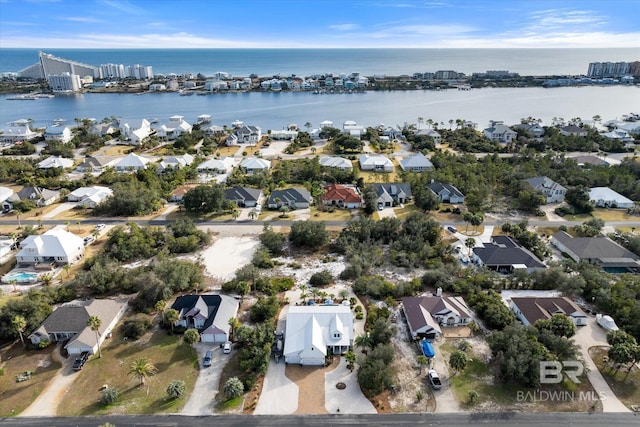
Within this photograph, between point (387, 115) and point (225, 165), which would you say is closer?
point (225, 165)

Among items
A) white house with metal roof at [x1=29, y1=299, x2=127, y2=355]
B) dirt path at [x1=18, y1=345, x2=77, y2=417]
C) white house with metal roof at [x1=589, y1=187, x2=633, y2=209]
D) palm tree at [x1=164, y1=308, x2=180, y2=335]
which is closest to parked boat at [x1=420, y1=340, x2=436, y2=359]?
palm tree at [x1=164, y1=308, x2=180, y2=335]

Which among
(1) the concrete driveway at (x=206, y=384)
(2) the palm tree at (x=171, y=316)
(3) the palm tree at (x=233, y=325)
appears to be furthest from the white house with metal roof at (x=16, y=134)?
(1) the concrete driveway at (x=206, y=384)

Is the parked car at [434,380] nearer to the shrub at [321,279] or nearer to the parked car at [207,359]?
the shrub at [321,279]

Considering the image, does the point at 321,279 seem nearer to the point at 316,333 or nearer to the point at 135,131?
the point at 316,333

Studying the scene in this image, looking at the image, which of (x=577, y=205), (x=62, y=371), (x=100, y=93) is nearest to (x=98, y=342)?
(x=62, y=371)

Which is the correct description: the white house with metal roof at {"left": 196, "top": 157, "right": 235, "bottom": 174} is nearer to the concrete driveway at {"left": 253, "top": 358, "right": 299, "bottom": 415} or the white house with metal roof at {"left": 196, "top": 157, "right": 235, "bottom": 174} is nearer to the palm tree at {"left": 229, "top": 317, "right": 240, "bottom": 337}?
the palm tree at {"left": 229, "top": 317, "right": 240, "bottom": 337}

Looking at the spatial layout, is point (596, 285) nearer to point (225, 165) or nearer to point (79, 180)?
point (225, 165)
